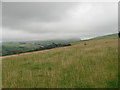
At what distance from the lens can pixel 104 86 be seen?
3.60 m

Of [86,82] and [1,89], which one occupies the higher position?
[86,82]

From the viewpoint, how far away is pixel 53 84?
13.1ft

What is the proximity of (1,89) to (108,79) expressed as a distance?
5.56 m

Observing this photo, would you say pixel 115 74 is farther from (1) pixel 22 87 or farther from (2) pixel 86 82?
(1) pixel 22 87

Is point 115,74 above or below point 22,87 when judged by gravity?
above

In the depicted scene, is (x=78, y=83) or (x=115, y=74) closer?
(x=78, y=83)

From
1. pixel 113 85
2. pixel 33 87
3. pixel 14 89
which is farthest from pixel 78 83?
pixel 14 89

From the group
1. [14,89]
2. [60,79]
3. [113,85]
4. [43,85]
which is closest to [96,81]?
[113,85]

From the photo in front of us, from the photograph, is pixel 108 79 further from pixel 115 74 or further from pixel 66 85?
pixel 66 85

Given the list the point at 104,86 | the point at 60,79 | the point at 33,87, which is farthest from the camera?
the point at 60,79

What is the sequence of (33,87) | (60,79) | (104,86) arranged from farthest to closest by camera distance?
(60,79), (33,87), (104,86)

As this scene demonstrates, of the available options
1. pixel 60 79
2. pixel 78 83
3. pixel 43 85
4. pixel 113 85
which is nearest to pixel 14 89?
pixel 43 85

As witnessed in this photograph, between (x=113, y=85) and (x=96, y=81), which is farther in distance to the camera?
(x=96, y=81)

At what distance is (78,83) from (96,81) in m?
0.96
